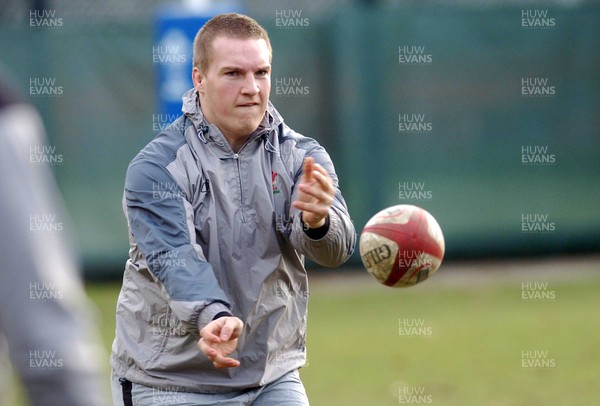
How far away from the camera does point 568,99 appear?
1388 cm

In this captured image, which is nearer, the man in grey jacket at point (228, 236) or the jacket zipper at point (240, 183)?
the man in grey jacket at point (228, 236)

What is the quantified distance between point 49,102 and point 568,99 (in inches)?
245

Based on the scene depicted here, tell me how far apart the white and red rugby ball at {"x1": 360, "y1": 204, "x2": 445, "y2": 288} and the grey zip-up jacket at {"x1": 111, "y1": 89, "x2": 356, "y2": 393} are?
0.64 m

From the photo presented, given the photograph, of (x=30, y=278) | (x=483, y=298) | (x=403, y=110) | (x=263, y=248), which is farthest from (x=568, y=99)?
(x=30, y=278)

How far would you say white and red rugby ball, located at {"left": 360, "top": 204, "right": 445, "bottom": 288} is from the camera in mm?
5449

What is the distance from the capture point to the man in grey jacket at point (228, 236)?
15.3 ft

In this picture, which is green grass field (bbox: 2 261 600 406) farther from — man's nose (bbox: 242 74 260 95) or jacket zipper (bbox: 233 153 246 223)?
man's nose (bbox: 242 74 260 95)

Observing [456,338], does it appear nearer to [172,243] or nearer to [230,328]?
[172,243]

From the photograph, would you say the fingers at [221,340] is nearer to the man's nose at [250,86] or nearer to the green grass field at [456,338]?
the man's nose at [250,86]

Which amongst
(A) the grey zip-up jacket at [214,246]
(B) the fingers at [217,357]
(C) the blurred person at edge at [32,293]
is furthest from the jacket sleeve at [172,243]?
(C) the blurred person at edge at [32,293]

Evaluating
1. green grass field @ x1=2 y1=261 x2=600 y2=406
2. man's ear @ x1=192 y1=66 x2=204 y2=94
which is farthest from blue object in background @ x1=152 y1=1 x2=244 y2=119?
man's ear @ x1=192 y1=66 x2=204 y2=94

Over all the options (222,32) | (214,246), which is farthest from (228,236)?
(222,32)

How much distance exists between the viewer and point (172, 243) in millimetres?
4586

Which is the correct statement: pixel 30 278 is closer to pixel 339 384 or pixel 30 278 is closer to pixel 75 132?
pixel 339 384
